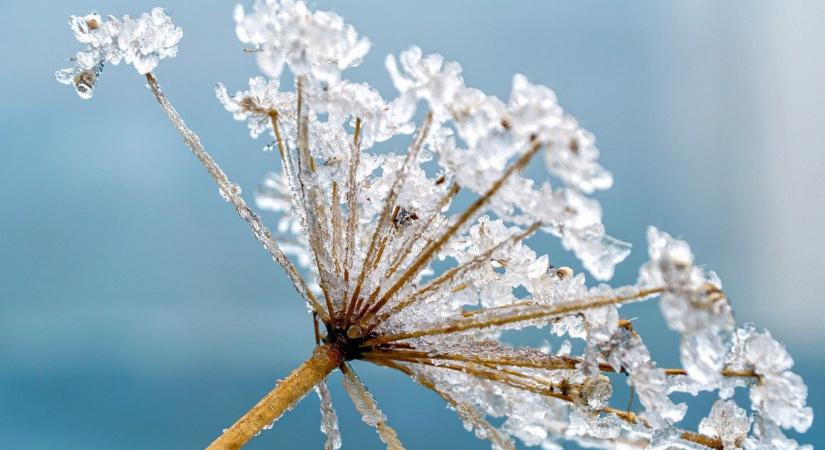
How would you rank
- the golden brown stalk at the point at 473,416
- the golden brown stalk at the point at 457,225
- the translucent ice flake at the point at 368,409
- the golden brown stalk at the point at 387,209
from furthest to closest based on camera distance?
the translucent ice flake at the point at 368,409
the golden brown stalk at the point at 473,416
the golden brown stalk at the point at 387,209
the golden brown stalk at the point at 457,225

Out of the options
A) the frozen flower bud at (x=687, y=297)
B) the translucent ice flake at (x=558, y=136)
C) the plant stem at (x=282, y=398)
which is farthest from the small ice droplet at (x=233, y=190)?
the frozen flower bud at (x=687, y=297)

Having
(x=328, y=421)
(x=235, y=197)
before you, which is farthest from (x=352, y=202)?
(x=328, y=421)

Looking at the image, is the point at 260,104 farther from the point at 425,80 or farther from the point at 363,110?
the point at 425,80

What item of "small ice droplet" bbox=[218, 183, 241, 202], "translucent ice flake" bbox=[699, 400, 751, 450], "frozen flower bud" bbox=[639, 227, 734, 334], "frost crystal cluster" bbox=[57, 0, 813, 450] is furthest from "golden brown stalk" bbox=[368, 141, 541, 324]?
"translucent ice flake" bbox=[699, 400, 751, 450]

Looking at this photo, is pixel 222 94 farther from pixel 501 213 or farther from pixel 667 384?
pixel 667 384

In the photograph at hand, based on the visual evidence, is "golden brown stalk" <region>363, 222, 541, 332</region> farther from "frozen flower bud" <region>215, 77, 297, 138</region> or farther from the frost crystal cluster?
"frozen flower bud" <region>215, 77, 297, 138</region>

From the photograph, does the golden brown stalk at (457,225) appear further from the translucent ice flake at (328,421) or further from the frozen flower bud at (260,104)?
the frozen flower bud at (260,104)
